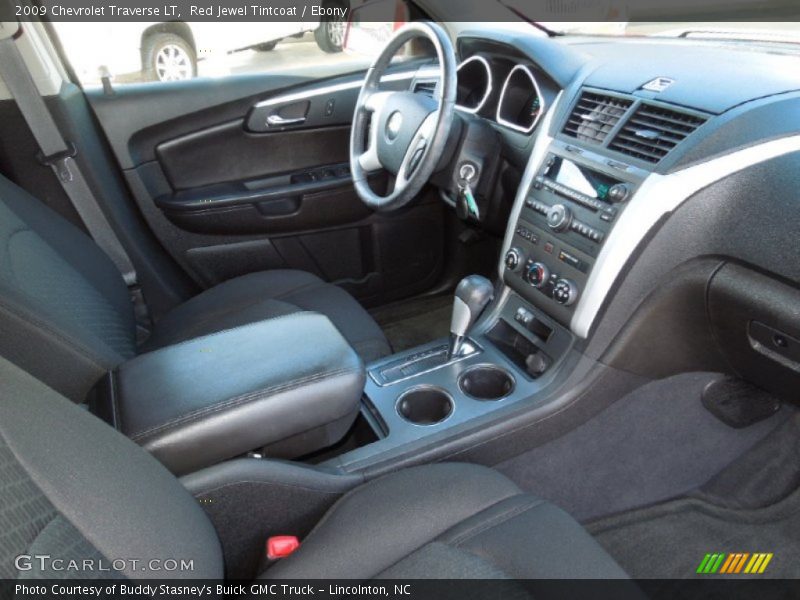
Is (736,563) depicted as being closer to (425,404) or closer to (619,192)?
(425,404)

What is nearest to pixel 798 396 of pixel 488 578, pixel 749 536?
pixel 749 536

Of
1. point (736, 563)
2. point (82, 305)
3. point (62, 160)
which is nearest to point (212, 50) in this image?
point (62, 160)

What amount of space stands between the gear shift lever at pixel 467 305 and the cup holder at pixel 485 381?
3.0 inches

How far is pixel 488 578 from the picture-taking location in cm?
86

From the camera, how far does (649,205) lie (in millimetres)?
1149

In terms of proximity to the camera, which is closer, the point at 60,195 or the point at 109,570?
the point at 109,570

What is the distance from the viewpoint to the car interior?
3.00 ft

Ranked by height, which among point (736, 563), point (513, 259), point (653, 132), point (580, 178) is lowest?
point (736, 563)

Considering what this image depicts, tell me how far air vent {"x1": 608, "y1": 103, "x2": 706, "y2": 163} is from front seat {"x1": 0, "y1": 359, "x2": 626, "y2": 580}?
668mm

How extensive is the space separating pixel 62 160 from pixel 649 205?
5.08 ft

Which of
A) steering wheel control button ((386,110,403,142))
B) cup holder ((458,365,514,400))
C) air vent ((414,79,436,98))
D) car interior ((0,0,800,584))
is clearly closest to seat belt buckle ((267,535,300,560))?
car interior ((0,0,800,584))

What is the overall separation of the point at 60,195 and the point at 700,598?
1.92 m

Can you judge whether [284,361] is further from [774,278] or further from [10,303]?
[774,278]

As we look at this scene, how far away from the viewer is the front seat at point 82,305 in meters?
1.01
